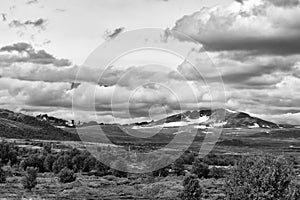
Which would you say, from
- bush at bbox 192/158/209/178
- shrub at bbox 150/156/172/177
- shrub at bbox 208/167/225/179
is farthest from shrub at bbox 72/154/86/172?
shrub at bbox 208/167/225/179

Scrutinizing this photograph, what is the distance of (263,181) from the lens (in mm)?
45938

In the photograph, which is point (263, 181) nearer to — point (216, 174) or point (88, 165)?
point (216, 174)

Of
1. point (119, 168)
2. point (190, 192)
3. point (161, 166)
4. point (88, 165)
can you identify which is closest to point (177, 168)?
point (161, 166)

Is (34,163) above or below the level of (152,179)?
above

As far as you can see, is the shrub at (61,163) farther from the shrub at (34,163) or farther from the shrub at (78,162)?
the shrub at (34,163)

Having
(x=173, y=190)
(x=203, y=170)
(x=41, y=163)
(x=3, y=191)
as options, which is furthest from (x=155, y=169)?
(x=3, y=191)

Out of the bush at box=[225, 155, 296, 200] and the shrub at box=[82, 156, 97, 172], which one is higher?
the bush at box=[225, 155, 296, 200]

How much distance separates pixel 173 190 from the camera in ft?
282

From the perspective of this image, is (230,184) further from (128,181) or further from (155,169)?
(155,169)

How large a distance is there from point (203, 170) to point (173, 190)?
36475 mm

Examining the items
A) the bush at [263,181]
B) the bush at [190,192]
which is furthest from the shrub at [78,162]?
the bush at [263,181]

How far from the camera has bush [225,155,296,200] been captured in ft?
150

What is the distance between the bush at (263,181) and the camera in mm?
45594

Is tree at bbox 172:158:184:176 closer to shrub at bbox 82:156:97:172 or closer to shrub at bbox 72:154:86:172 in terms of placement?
shrub at bbox 82:156:97:172
